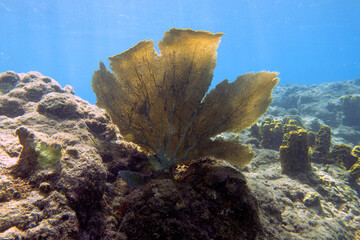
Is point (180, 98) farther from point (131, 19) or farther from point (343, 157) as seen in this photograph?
point (131, 19)

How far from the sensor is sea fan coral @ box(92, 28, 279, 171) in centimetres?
267

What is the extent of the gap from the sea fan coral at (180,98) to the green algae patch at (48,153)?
4.09 feet

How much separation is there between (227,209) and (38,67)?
431ft

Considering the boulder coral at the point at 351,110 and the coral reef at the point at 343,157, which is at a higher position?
the boulder coral at the point at 351,110

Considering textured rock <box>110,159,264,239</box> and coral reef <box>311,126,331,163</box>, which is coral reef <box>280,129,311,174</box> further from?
textured rock <box>110,159,264,239</box>

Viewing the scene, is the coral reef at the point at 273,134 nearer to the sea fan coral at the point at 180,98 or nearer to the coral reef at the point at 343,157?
the coral reef at the point at 343,157

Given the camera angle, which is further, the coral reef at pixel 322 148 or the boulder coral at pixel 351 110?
the boulder coral at pixel 351 110

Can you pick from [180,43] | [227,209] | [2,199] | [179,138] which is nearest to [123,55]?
[180,43]

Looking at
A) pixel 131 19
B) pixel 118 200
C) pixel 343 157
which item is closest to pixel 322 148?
pixel 343 157

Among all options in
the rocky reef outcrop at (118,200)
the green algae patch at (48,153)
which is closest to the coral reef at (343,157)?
the rocky reef outcrop at (118,200)

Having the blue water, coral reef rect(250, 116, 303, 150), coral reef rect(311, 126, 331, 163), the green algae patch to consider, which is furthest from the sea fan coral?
the blue water

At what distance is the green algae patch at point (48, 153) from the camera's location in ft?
5.30

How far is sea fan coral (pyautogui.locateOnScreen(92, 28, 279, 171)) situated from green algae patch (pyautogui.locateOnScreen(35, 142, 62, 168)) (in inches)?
49.1

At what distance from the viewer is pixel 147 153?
2.89 metres
